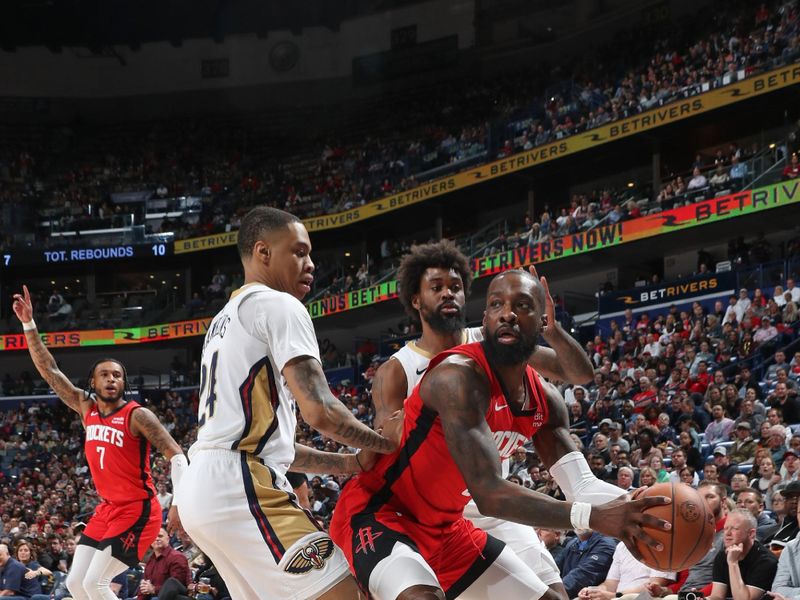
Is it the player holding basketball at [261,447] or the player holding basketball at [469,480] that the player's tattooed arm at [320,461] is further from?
the player holding basketball at [261,447]

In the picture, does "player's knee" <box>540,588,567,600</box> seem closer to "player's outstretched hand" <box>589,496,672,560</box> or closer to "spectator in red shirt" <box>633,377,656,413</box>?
"player's outstretched hand" <box>589,496,672,560</box>

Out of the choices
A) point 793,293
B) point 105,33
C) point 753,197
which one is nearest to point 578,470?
point 793,293

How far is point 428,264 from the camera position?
578 cm

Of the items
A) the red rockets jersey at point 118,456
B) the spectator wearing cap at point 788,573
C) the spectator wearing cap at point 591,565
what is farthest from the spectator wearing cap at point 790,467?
the red rockets jersey at point 118,456

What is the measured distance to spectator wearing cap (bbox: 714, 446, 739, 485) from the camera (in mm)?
11328

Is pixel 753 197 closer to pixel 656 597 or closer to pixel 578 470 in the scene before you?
pixel 656 597

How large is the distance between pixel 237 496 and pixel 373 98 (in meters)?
37.0

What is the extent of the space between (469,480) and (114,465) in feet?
14.6

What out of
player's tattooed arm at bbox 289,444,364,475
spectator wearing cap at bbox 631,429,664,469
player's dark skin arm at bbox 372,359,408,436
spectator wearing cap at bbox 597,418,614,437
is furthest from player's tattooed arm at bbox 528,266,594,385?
spectator wearing cap at bbox 597,418,614,437

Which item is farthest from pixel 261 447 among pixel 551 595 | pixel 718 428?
pixel 718 428

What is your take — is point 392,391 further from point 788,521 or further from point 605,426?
point 605,426

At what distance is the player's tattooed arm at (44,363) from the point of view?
24.4 feet

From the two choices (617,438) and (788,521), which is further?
(617,438)

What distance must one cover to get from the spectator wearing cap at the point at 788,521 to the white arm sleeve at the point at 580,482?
13.8ft
